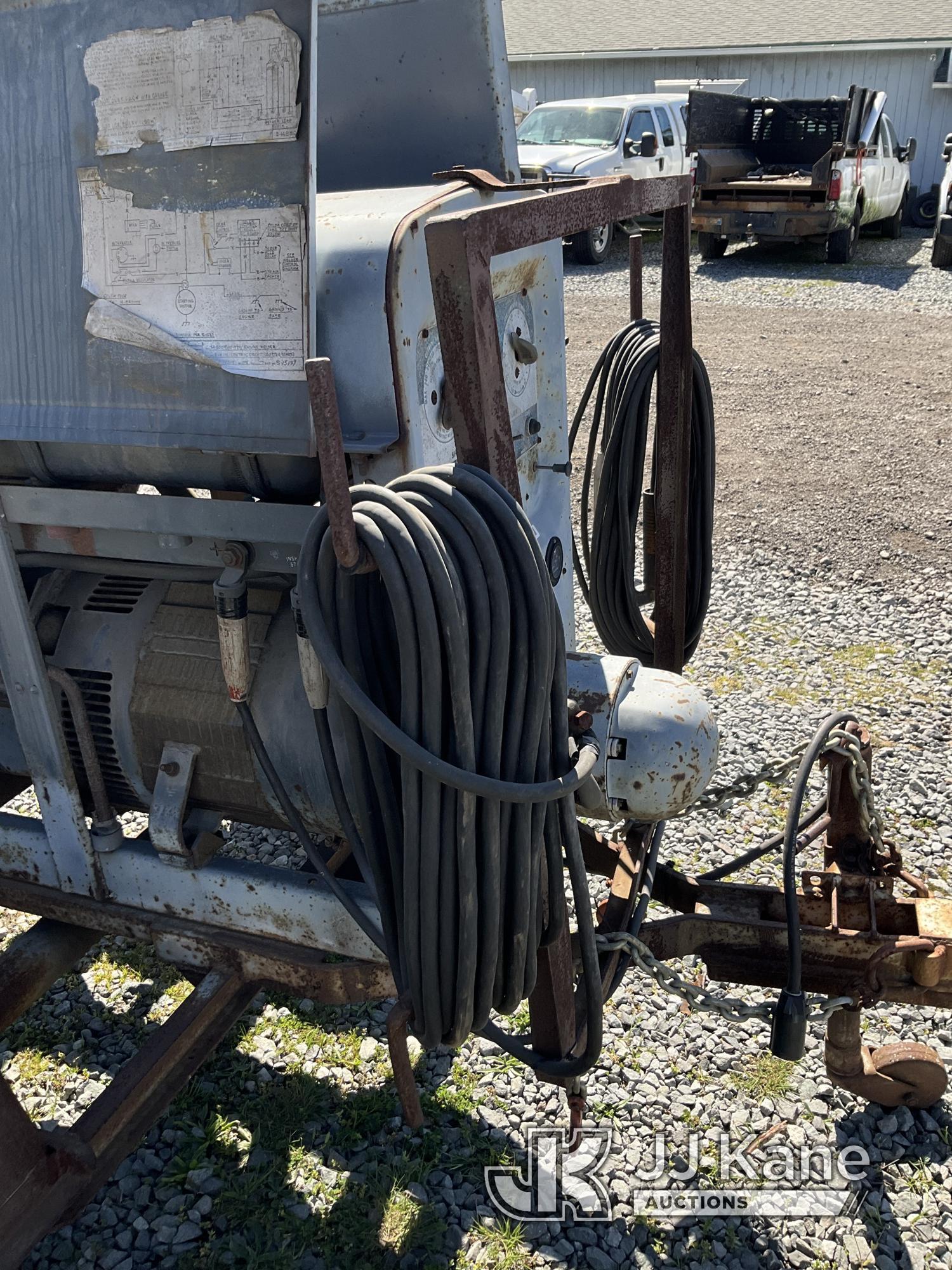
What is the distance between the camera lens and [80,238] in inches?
68.4

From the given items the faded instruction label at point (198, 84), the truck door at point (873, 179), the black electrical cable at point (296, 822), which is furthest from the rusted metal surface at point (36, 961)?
the truck door at point (873, 179)

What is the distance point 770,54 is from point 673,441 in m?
19.3

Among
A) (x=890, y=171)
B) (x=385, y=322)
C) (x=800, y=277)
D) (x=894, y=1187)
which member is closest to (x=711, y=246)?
(x=800, y=277)

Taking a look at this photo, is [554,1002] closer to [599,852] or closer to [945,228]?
[599,852]

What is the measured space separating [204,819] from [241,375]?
94 centimetres

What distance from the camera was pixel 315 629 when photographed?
143 cm

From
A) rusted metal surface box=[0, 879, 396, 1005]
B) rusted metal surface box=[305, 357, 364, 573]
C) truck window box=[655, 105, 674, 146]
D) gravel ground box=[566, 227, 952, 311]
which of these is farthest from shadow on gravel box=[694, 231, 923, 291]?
rusted metal surface box=[305, 357, 364, 573]

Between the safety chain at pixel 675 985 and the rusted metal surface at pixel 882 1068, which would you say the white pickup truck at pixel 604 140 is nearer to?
the rusted metal surface at pixel 882 1068

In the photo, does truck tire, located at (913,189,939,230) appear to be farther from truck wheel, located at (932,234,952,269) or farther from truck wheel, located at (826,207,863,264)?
truck wheel, located at (932,234,952,269)

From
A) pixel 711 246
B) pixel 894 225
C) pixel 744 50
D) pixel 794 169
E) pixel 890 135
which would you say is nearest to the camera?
pixel 711 246

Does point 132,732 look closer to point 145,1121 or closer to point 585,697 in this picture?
point 145,1121

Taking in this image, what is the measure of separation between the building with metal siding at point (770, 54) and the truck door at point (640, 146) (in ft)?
15.3

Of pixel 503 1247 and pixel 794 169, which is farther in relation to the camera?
pixel 794 169

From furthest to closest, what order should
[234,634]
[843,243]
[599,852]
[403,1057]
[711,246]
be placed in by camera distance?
[711,246] → [843,243] → [599,852] → [234,634] → [403,1057]
